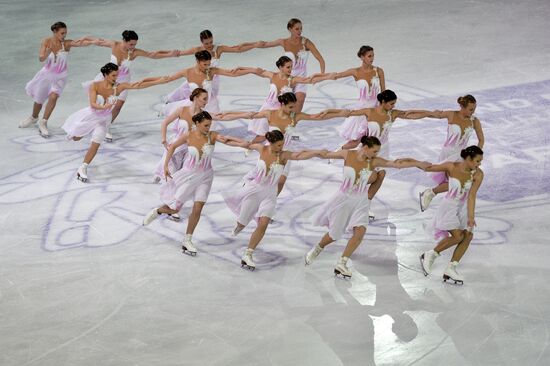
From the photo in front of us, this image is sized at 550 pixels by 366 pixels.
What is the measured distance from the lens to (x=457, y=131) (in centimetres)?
1245

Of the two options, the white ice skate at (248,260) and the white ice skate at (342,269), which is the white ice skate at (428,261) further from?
the white ice skate at (248,260)

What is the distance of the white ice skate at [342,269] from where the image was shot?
35.9 feet

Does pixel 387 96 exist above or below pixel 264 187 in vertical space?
above

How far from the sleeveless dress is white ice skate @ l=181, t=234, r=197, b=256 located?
1703 mm

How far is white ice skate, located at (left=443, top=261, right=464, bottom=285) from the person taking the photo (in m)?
10.8

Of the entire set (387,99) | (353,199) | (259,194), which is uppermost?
(387,99)

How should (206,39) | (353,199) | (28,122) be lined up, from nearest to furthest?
(353,199) < (206,39) < (28,122)

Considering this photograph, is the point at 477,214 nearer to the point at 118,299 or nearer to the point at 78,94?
the point at 118,299

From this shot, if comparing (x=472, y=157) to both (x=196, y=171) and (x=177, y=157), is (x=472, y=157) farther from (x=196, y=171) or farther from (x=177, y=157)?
(x=177, y=157)

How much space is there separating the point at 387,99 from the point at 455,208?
2.05 metres

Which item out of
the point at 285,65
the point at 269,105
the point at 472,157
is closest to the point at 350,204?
the point at 472,157

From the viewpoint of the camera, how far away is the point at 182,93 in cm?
1473

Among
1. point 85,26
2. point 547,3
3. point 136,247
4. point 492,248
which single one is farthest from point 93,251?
point 547,3

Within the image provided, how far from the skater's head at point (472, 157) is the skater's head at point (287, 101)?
2.56 m
